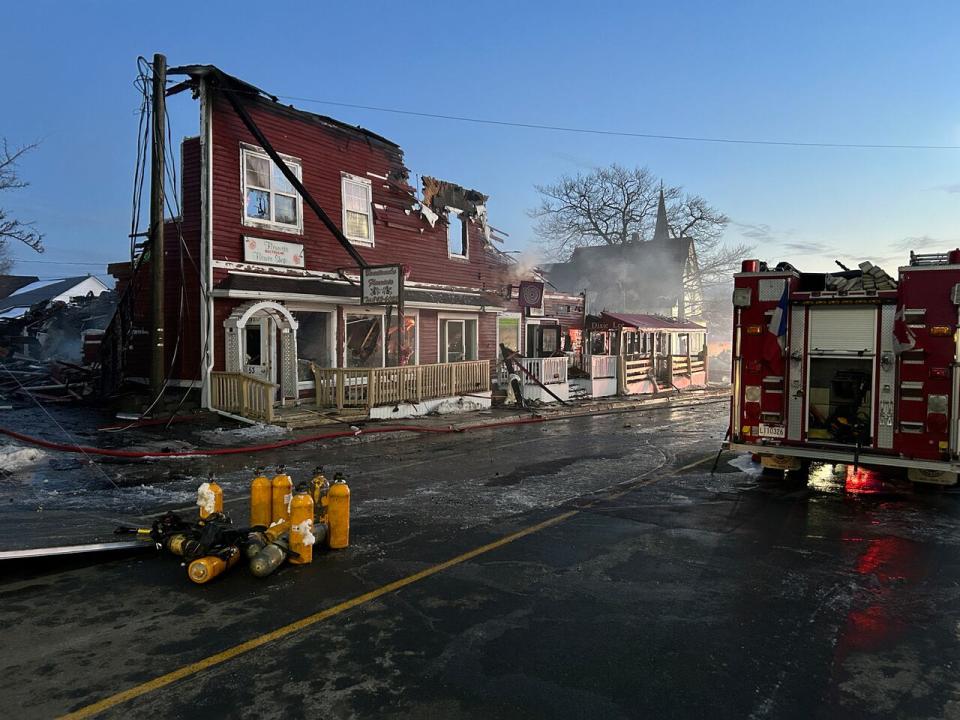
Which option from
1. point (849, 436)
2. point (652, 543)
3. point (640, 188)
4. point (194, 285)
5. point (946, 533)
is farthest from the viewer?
point (640, 188)

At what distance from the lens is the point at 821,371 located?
8.82 metres

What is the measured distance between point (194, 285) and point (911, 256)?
44.2 feet

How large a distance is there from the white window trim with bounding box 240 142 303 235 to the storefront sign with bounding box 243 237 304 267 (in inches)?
14.7

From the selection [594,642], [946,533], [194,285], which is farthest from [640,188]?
[594,642]

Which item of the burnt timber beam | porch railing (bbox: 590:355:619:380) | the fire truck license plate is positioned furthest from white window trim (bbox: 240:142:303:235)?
porch railing (bbox: 590:355:619:380)

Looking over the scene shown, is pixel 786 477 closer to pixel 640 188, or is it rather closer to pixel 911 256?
pixel 911 256

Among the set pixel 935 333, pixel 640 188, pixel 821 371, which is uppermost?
pixel 640 188

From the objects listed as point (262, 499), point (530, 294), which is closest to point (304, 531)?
point (262, 499)

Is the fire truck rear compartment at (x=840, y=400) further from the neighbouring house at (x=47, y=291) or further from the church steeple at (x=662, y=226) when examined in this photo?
the church steeple at (x=662, y=226)

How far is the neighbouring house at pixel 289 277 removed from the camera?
14250mm

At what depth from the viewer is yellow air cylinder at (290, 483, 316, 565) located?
17.6 ft

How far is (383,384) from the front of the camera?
611 inches

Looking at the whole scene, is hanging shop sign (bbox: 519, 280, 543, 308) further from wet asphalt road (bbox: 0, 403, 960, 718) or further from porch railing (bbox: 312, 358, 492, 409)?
wet asphalt road (bbox: 0, 403, 960, 718)

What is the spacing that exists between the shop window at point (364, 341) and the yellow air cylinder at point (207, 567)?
12600 mm
